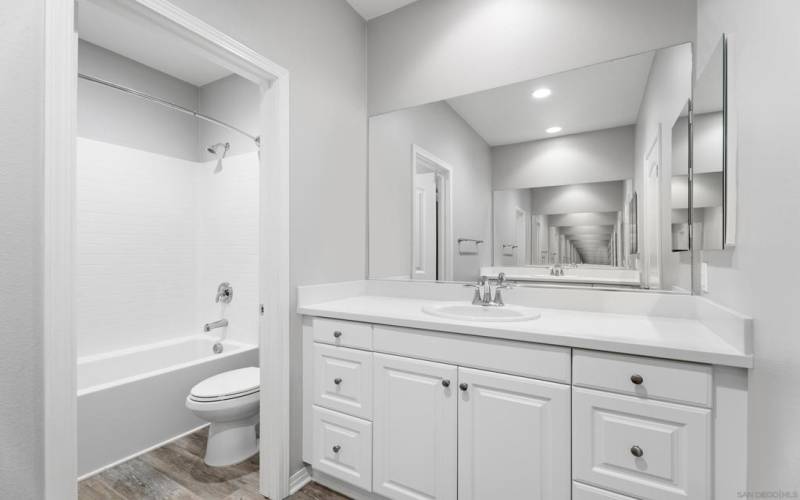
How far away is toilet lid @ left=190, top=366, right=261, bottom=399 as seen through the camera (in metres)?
1.95

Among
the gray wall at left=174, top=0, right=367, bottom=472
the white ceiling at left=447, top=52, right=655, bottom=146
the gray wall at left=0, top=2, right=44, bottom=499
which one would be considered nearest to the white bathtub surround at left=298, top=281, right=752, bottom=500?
the gray wall at left=174, top=0, right=367, bottom=472

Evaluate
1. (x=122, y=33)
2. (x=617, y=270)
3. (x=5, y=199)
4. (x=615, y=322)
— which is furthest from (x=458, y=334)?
(x=122, y=33)

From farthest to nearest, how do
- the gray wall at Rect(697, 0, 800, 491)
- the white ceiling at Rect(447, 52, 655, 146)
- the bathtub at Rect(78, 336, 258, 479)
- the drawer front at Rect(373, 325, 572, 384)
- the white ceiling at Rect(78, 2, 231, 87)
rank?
the white ceiling at Rect(78, 2, 231, 87) < the bathtub at Rect(78, 336, 258, 479) < the white ceiling at Rect(447, 52, 655, 146) < the drawer front at Rect(373, 325, 572, 384) < the gray wall at Rect(697, 0, 800, 491)

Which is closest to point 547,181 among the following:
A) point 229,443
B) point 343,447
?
point 343,447

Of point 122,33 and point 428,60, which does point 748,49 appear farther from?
point 122,33

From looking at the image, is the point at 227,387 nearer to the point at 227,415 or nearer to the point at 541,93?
the point at 227,415

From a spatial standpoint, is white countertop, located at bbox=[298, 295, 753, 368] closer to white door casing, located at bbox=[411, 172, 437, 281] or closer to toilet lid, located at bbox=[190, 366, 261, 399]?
white door casing, located at bbox=[411, 172, 437, 281]

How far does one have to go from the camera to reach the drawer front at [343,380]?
1.58m

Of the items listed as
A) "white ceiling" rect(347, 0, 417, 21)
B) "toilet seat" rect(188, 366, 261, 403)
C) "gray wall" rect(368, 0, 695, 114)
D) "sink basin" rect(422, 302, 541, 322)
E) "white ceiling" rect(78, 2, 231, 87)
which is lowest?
"toilet seat" rect(188, 366, 261, 403)

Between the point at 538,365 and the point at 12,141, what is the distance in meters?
1.69

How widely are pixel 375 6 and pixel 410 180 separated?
1063 mm

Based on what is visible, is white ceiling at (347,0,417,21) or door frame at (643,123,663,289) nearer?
door frame at (643,123,663,289)

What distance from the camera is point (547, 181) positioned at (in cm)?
184

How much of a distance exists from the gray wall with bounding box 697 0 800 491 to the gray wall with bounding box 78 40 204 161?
3.41 m
